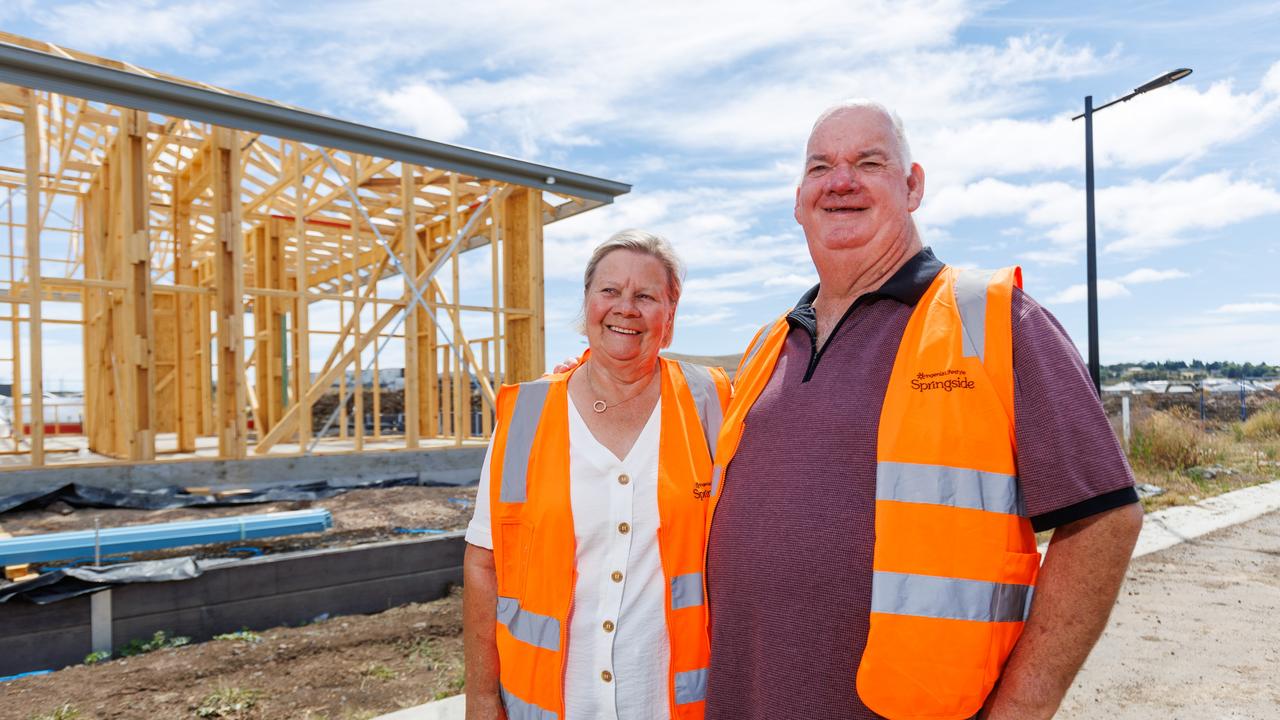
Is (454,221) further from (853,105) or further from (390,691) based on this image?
(853,105)

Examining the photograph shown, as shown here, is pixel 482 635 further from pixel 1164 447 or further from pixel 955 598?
pixel 1164 447

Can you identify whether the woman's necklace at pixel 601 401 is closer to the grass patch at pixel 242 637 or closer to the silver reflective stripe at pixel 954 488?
the silver reflective stripe at pixel 954 488

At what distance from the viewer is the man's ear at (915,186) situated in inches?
76.2

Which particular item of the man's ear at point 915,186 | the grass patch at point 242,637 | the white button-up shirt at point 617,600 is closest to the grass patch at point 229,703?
the grass patch at point 242,637

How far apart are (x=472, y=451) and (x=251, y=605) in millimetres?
6703

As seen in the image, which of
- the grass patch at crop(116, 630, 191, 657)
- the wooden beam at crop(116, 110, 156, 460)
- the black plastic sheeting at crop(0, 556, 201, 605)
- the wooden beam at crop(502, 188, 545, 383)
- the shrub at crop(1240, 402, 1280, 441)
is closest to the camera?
the black plastic sheeting at crop(0, 556, 201, 605)

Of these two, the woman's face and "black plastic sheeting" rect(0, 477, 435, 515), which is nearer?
the woman's face

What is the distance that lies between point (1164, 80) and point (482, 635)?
10507 mm

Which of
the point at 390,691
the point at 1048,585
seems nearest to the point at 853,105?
the point at 1048,585

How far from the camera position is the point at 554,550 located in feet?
6.64

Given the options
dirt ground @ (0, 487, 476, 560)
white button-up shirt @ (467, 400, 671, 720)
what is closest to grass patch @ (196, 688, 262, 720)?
dirt ground @ (0, 487, 476, 560)

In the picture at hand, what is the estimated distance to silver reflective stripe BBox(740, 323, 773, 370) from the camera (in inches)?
86.0

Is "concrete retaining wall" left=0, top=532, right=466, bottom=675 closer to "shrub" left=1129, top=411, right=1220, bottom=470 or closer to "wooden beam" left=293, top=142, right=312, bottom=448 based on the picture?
"wooden beam" left=293, top=142, right=312, bottom=448

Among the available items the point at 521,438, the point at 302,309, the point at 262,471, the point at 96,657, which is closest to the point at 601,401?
the point at 521,438
